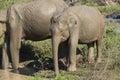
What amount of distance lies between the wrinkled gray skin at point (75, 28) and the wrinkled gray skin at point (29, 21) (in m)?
0.52

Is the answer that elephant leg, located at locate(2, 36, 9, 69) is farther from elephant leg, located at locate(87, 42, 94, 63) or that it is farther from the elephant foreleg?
elephant leg, located at locate(87, 42, 94, 63)

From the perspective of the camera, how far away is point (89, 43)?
10242 millimetres

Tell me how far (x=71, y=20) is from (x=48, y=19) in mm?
709

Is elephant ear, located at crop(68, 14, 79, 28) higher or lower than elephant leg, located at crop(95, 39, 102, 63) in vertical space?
higher

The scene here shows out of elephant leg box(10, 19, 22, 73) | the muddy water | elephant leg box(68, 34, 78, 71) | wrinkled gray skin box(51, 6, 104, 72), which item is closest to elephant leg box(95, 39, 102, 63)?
wrinkled gray skin box(51, 6, 104, 72)

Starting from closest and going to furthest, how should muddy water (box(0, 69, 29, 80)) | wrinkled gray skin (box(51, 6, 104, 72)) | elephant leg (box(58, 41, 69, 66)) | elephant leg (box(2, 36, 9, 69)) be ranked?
muddy water (box(0, 69, 29, 80))
wrinkled gray skin (box(51, 6, 104, 72))
elephant leg (box(58, 41, 69, 66))
elephant leg (box(2, 36, 9, 69))

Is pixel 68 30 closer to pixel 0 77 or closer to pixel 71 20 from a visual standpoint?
pixel 71 20

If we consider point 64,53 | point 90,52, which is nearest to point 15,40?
point 64,53

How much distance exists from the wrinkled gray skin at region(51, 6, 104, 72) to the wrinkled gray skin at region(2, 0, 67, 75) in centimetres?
52

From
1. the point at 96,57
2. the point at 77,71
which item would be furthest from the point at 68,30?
the point at 96,57

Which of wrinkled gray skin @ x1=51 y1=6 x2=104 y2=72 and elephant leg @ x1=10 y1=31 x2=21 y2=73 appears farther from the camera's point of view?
elephant leg @ x1=10 y1=31 x2=21 y2=73

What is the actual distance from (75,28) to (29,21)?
1197 mm

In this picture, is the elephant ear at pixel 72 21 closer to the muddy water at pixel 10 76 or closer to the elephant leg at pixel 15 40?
the elephant leg at pixel 15 40

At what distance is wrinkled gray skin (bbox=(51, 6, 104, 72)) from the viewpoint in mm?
8880
